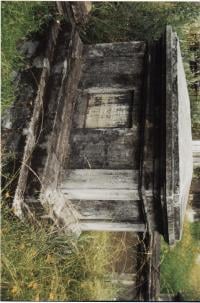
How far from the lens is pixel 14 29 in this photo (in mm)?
4348

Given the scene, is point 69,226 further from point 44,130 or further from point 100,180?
point 44,130

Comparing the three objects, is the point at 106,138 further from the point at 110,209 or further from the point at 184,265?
the point at 184,265

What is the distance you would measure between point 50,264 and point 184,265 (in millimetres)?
4602

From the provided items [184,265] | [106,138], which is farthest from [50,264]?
[184,265]

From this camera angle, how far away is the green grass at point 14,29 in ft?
13.7

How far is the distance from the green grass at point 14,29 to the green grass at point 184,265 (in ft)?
16.1

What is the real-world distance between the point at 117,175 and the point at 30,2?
2236 mm

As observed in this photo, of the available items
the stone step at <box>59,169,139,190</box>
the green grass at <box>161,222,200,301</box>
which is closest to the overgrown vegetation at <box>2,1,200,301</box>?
the stone step at <box>59,169,139,190</box>

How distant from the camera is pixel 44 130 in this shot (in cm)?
416

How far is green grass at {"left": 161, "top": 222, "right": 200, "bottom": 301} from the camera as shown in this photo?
7828 mm

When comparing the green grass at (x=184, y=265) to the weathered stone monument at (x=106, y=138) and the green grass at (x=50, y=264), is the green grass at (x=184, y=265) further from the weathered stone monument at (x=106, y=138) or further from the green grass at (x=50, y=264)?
the weathered stone monument at (x=106, y=138)

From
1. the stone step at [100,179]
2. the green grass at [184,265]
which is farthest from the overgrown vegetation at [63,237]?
the green grass at [184,265]

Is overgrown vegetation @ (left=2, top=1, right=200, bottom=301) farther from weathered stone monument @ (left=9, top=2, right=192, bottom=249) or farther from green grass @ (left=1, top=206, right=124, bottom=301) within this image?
weathered stone monument @ (left=9, top=2, right=192, bottom=249)

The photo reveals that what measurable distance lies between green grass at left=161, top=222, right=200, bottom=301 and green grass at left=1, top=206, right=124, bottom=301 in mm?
2923
